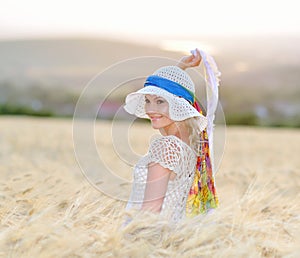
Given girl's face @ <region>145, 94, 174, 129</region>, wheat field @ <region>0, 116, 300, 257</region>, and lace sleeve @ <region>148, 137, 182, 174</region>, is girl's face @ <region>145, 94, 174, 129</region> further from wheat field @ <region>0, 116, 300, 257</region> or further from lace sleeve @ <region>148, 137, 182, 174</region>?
wheat field @ <region>0, 116, 300, 257</region>

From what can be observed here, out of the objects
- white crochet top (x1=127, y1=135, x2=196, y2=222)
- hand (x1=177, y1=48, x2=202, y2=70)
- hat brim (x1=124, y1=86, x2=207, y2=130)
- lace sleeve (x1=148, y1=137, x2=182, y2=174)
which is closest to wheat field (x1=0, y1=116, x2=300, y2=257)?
white crochet top (x1=127, y1=135, x2=196, y2=222)

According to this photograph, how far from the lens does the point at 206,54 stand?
3.30 m

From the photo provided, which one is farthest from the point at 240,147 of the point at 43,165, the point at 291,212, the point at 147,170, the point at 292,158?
the point at 147,170

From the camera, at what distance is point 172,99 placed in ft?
9.53

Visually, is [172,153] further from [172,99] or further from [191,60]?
[191,60]

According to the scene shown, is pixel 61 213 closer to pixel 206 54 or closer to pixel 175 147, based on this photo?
pixel 175 147

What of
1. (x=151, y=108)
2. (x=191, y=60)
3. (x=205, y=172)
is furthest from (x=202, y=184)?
(x=191, y=60)

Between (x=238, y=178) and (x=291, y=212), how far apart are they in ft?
7.65

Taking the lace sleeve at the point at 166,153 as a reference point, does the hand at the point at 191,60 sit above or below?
above

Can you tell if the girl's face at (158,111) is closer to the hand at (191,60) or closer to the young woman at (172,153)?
the young woman at (172,153)

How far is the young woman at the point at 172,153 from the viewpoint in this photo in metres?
2.84

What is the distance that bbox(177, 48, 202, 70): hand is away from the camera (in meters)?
3.24

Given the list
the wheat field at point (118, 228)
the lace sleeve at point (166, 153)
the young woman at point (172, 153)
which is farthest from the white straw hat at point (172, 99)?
the wheat field at point (118, 228)

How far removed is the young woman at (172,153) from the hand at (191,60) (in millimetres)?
207
